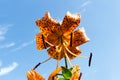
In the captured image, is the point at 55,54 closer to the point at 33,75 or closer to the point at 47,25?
the point at 47,25

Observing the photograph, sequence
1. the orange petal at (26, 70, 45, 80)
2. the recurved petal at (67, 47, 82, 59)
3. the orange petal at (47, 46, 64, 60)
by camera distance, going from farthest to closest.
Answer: the recurved petal at (67, 47, 82, 59), the orange petal at (47, 46, 64, 60), the orange petal at (26, 70, 45, 80)

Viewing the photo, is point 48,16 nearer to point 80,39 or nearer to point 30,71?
point 80,39

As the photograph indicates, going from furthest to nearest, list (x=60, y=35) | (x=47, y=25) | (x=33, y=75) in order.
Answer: (x=60, y=35) < (x=47, y=25) < (x=33, y=75)

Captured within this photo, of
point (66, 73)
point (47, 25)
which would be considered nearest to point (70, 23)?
Result: point (47, 25)

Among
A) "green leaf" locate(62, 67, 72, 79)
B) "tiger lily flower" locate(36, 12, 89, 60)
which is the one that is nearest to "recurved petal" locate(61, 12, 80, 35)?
"tiger lily flower" locate(36, 12, 89, 60)

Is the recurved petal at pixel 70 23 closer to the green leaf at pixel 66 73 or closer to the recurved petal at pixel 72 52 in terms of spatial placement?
the recurved petal at pixel 72 52

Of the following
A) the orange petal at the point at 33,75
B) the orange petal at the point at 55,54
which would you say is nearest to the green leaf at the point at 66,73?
the orange petal at the point at 33,75

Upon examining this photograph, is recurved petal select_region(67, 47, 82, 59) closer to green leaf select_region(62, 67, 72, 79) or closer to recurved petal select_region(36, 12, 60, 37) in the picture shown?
recurved petal select_region(36, 12, 60, 37)

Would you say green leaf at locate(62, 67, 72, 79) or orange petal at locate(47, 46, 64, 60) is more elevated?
orange petal at locate(47, 46, 64, 60)
